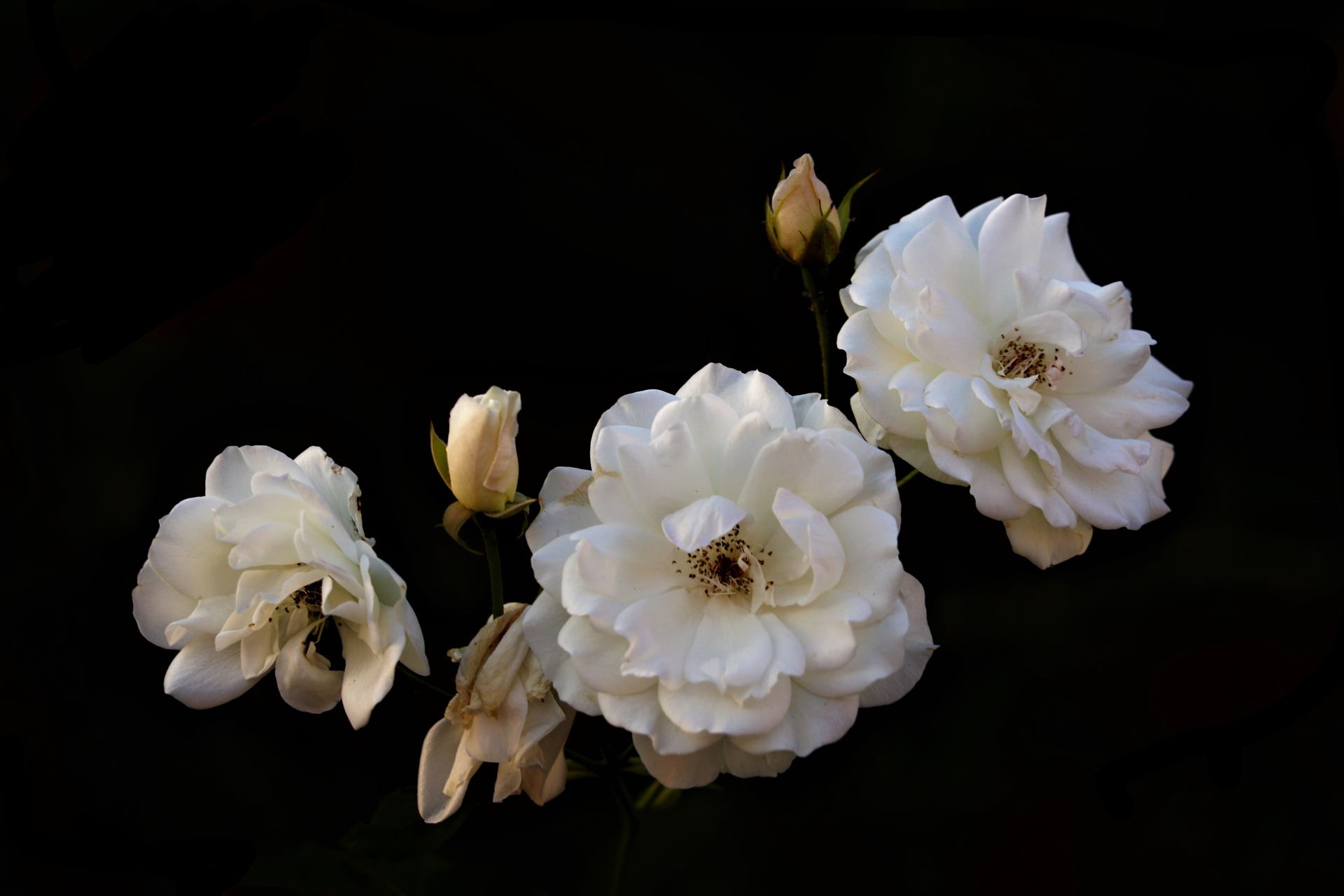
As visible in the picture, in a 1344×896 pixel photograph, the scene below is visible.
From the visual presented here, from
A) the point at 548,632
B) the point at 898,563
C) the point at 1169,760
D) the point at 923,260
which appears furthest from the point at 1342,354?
the point at 548,632

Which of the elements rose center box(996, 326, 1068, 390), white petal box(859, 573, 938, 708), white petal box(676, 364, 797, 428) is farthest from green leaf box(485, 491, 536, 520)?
rose center box(996, 326, 1068, 390)

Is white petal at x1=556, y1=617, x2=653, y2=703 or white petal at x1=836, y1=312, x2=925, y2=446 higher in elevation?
white petal at x1=836, y1=312, x2=925, y2=446

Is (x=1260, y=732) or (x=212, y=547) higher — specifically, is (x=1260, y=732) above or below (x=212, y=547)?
below

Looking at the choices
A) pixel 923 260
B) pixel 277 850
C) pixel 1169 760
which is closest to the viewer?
pixel 923 260

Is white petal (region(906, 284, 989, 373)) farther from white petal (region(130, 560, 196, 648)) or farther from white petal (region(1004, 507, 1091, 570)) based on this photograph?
white petal (region(130, 560, 196, 648))

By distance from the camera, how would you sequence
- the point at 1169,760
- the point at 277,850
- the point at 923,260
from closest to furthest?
the point at 923,260
the point at 277,850
the point at 1169,760

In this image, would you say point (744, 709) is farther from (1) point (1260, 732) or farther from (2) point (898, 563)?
(1) point (1260, 732)
